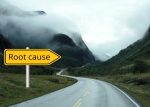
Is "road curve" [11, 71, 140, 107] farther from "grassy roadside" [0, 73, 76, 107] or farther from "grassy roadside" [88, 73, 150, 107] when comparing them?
"grassy roadside" [0, 73, 76, 107]

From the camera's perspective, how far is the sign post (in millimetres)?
43647

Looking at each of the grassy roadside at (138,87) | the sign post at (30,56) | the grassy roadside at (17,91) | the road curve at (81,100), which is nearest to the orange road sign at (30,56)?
the sign post at (30,56)

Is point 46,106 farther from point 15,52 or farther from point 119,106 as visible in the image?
point 15,52

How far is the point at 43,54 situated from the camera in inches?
1729

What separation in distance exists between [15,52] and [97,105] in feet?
67.1

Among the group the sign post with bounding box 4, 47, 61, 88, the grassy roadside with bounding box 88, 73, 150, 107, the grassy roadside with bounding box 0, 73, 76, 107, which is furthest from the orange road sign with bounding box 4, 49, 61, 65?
the grassy roadside with bounding box 88, 73, 150, 107

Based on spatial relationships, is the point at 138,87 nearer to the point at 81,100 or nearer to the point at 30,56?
the point at 30,56

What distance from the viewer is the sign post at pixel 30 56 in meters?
43.6

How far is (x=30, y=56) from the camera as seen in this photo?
44188mm

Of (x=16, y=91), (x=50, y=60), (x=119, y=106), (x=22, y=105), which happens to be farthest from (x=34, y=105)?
(x=50, y=60)

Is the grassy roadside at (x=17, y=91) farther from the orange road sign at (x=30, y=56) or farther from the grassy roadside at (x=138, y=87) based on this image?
the grassy roadside at (x=138, y=87)

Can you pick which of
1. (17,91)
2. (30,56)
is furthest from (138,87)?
(17,91)

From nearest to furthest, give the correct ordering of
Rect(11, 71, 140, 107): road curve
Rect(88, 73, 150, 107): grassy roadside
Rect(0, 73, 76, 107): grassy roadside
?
1. Rect(11, 71, 140, 107): road curve
2. Rect(0, 73, 76, 107): grassy roadside
3. Rect(88, 73, 150, 107): grassy roadside

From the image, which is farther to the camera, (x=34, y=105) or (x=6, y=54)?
(x=6, y=54)
